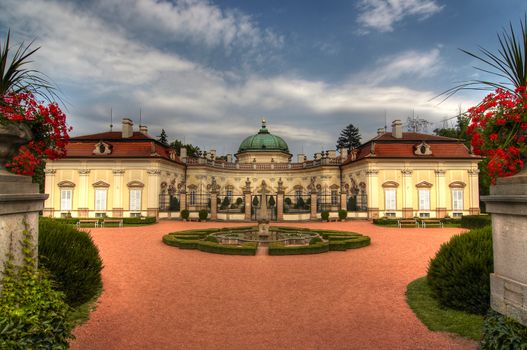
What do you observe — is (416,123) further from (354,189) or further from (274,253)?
(274,253)

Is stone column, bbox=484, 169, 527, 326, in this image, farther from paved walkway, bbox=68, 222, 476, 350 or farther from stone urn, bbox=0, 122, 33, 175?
stone urn, bbox=0, 122, 33, 175

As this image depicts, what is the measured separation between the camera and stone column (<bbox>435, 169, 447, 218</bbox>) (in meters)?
31.9

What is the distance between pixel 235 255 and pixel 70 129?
9941 mm

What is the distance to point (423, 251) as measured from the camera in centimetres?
1472

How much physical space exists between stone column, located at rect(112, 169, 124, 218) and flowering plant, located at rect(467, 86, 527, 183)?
108 ft

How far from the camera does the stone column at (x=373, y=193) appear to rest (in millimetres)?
31828

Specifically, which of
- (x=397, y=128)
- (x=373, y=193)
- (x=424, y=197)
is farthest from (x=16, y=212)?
(x=397, y=128)

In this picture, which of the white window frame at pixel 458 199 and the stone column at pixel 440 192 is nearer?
the stone column at pixel 440 192

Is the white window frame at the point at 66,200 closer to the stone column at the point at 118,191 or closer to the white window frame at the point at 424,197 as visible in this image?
the stone column at the point at 118,191

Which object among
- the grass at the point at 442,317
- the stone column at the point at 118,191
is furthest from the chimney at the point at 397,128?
the stone column at the point at 118,191

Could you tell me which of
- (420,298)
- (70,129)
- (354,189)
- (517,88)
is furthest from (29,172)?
(354,189)

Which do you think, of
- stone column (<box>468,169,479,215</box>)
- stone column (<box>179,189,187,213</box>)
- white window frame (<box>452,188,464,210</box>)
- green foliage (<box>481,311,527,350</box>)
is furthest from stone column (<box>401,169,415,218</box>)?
green foliage (<box>481,311,527,350</box>)

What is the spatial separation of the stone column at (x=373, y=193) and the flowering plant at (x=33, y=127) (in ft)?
100

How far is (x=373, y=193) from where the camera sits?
105 ft
